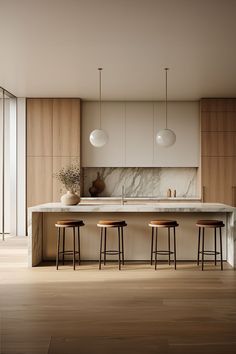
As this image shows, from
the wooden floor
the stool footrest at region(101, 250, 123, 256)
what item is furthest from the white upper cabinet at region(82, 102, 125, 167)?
the wooden floor

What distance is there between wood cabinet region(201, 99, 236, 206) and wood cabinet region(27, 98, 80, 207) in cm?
236

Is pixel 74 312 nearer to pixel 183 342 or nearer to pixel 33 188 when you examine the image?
pixel 183 342

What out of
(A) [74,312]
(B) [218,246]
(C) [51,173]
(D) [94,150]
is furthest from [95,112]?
(A) [74,312]

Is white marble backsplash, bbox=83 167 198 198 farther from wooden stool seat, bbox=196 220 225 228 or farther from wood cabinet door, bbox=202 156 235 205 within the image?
wooden stool seat, bbox=196 220 225 228

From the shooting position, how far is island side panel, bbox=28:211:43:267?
569 centimetres

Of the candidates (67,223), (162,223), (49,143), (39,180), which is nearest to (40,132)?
(49,143)

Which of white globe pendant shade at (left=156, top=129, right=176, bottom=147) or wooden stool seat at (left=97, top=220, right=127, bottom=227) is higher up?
white globe pendant shade at (left=156, top=129, right=176, bottom=147)

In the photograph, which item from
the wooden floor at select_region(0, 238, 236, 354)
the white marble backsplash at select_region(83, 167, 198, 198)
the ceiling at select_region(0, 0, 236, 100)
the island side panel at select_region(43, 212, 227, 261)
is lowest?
the wooden floor at select_region(0, 238, 236, 354)

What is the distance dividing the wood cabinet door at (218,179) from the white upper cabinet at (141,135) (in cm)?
34

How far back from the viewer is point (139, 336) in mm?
3125

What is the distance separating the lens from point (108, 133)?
340 inches

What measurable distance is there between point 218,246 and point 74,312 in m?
2.88

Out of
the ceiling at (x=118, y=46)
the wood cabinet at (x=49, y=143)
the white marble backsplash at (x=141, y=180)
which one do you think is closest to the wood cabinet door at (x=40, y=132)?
the wood cabinet at (x=49, y=143)

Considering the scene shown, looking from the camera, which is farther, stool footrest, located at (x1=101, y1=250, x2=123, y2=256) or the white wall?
the white wall
